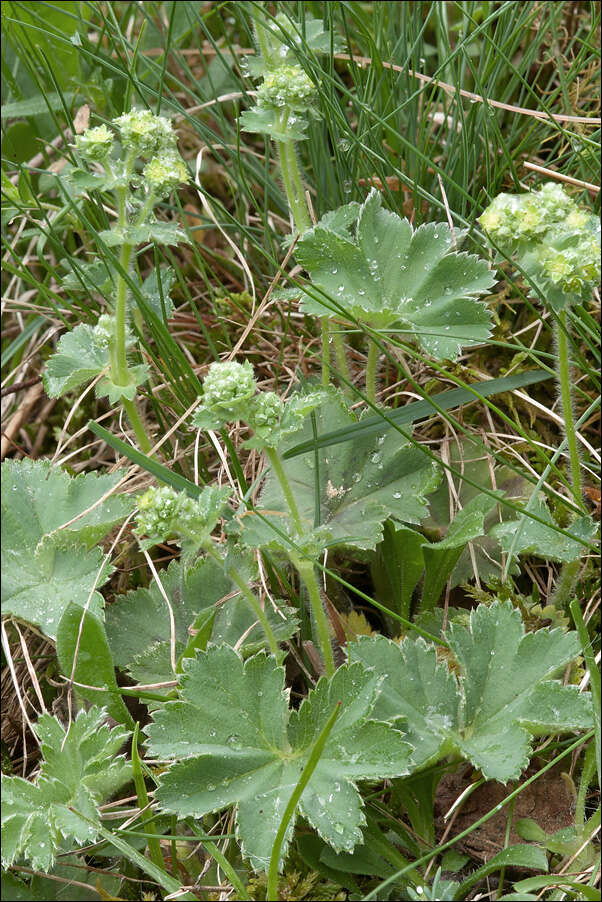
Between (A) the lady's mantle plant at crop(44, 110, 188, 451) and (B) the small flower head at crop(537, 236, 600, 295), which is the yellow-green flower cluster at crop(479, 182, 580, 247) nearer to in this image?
(B) the small flower head at crop(537, 236, 600, 295)

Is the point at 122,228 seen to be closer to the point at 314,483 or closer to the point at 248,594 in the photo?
the point at 314,483

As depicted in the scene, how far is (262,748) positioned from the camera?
178 centimetres

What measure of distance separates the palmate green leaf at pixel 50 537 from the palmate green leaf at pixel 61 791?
27cm

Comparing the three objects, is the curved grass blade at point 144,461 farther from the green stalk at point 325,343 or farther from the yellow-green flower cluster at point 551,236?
the yellow-green flower cluster at point 551,236

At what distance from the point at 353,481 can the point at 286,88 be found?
0.93 metres

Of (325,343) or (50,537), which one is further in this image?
(325,343)


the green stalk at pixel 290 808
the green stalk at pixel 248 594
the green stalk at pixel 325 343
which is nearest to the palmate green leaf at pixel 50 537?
the green stalk at pixel 248 594

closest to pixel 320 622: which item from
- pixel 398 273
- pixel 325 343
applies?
pixel 325 343

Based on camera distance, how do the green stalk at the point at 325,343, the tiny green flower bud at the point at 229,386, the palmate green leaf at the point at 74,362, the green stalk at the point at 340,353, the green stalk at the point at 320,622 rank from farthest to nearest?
1. the green stalk at the point at 340,353
2. the green stalk at the point at 325,343
3. the palmate green leaf at the point at 74,362
4. the green stalk at the point at 320,622
5. the tiny green flower bud at the point at 229,386

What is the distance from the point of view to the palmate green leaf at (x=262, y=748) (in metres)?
1.66

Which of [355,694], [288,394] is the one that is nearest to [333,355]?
[288,394]

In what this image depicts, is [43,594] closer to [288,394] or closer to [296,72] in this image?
[288,394]

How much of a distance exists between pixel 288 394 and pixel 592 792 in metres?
1.27

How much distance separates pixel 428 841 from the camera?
184 cm
